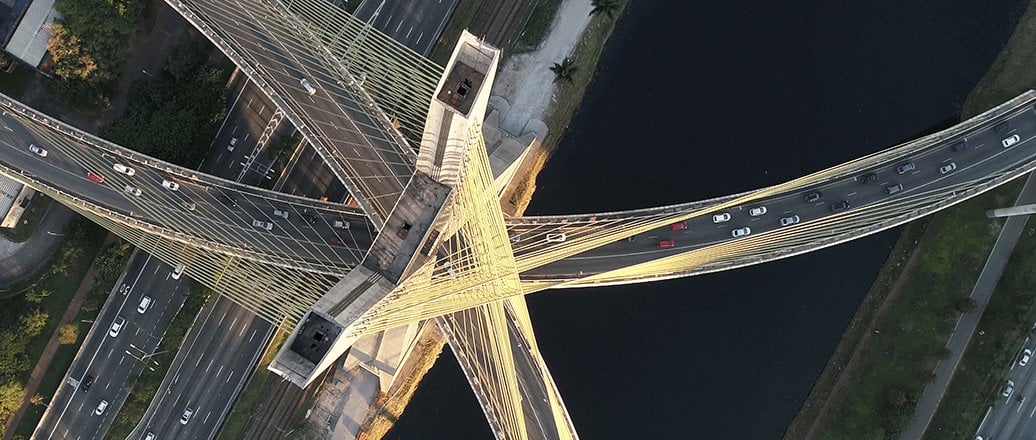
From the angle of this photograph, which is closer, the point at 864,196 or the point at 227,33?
the point at 227,33

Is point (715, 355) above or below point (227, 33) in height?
below

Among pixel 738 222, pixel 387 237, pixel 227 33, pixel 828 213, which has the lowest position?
pixel 387 237

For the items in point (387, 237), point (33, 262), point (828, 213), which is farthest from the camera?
point (33, 262)

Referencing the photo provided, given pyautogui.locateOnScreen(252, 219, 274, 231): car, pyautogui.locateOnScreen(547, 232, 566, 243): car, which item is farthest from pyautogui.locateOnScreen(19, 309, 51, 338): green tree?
pyautogui.locateOnScreen(547, 232, 566, 243): car

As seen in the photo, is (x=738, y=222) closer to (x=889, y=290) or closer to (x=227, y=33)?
(x=889, y=290)

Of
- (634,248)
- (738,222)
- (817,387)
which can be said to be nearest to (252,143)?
(634,248)

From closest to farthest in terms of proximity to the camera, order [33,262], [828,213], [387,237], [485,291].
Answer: [485,291] < [387,237] < [828,213] < [33,262]

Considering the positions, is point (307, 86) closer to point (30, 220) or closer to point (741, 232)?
point (30, 220)
